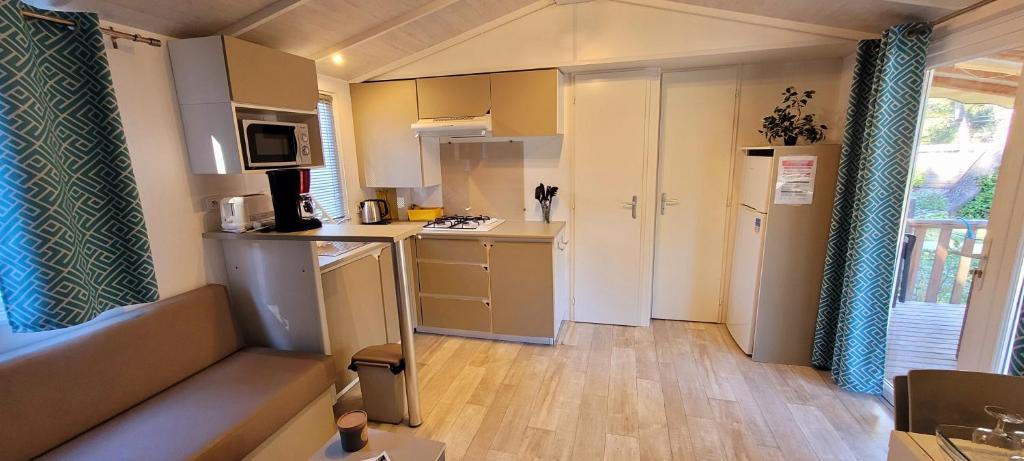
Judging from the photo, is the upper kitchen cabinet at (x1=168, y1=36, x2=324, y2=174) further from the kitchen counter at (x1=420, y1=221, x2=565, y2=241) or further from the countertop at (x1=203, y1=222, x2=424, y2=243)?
the kitchen counter at (x1=420, y1=221, x2=565, y2=241)

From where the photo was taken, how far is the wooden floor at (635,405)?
204 centimetres

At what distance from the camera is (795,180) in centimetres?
251

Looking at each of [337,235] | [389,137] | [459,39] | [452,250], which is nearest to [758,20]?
[459,39]

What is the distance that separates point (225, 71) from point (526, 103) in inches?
73.0

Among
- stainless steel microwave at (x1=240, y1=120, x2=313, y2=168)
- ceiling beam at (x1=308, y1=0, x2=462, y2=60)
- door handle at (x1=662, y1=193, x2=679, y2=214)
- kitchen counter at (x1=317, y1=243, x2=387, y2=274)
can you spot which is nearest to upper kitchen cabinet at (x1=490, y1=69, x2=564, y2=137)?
ceiling beam at (x1=308, y1=0, x2=462, y2=60)

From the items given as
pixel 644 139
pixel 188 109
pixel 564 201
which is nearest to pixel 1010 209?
pixel 644 139

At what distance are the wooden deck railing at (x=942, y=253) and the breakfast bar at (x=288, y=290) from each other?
2576mm

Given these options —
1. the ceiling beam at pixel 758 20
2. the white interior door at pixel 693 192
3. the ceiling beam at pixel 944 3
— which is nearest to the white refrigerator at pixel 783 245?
the white interior door at pixel 693 192

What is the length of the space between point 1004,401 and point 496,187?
296 cm

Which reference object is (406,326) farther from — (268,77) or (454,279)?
(268,77)

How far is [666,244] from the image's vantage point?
3.43 m

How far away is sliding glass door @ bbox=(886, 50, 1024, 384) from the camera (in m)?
1.68

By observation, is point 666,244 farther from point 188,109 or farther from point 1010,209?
point 188,109

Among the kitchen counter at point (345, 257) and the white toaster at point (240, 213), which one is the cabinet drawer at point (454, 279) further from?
the white toaster at point (240, 213)
